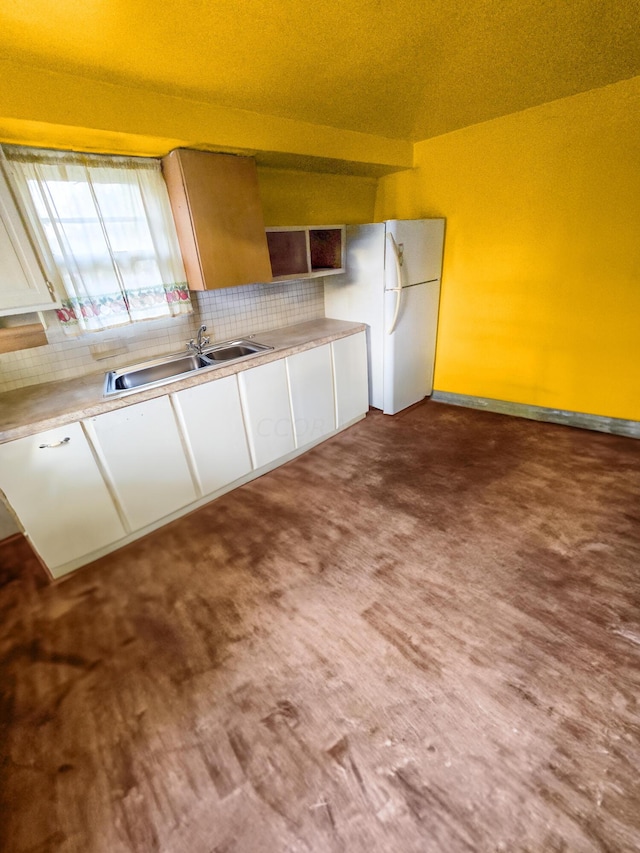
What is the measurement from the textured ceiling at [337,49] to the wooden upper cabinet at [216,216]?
1.04 feet

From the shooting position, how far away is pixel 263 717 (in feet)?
4.45

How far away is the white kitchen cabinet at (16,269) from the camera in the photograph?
1.66 m

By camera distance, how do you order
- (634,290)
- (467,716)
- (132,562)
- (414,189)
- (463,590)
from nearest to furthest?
1. (467,716)
2. (463,590)
3. (132,562)
4. (634,290)
5. (414,189)

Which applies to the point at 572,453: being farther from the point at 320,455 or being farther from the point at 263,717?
the point at 263,717

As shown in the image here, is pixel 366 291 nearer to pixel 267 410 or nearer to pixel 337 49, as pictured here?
pixel 267 410

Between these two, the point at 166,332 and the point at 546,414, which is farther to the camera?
the point at 546,414

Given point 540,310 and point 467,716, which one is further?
point 540,310

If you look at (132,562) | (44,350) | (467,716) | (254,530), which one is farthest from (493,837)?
(44,350)

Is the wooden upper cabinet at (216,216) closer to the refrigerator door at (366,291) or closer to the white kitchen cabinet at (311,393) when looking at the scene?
the white kitchen cabinet at (311,393)

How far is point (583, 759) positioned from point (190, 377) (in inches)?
92.0

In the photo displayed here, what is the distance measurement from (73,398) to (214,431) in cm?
78

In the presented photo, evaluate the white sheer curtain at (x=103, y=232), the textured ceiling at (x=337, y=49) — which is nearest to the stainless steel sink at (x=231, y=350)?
the white sheer curtain at (x=103, y=232)

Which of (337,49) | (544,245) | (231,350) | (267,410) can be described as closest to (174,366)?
(231,350)

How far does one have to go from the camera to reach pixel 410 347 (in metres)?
3.35
